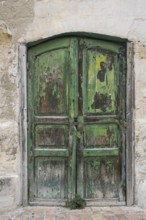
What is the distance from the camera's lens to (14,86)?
5.16 meters

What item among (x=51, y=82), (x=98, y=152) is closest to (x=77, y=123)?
(x=98, y=152)

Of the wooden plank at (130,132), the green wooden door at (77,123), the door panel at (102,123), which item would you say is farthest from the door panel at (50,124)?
the wooden plank at (130,132)

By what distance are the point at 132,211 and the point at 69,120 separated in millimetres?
1470

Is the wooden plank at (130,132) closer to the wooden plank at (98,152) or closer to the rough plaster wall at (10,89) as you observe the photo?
the wooden plank at (98,152)

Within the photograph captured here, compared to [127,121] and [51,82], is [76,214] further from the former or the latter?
[51,82]

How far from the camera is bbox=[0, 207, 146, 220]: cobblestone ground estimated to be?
4836mm

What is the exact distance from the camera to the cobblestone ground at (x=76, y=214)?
15.9 ft

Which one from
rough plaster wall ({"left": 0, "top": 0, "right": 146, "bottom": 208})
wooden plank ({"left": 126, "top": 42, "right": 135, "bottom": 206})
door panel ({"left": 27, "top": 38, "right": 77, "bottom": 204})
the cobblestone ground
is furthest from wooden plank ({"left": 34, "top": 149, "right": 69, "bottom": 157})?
wooden plank ({"left": 126, "top": 42, "right": 135, "bottom": 206})

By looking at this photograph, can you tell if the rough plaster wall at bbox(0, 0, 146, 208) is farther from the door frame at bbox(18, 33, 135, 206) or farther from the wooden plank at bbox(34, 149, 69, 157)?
the wooden plank at bbox(34, 149, 69, 157)

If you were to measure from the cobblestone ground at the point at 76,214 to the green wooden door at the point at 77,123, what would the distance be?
6.7 inches

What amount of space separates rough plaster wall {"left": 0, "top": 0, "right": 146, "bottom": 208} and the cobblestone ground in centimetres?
22

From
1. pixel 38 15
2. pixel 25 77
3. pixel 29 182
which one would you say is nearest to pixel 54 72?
pixel 25 77

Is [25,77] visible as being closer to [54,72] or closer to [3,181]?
[54,72]

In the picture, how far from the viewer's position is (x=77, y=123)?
5.27 m
